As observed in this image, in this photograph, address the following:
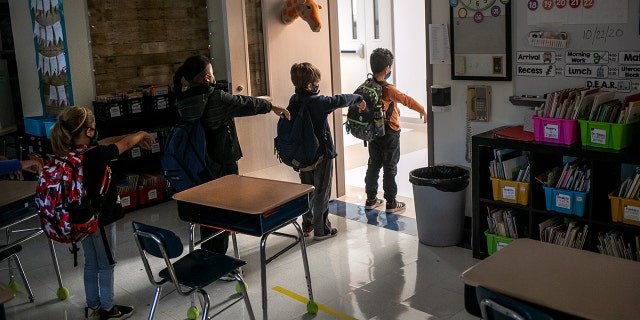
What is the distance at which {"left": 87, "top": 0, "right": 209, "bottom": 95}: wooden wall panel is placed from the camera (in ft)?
21.9

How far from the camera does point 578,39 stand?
443 cm

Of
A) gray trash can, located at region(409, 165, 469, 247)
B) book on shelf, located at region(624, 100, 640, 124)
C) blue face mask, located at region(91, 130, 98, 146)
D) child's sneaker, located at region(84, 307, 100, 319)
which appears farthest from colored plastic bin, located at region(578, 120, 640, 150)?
child's sneaker, located at region(84, 307, 100, 319)

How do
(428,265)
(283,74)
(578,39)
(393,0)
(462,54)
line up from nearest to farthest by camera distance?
(578,39)
(428,265)
(462,54)
(283,74)
(393,0)

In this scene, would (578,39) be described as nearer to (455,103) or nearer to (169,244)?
(455,103)

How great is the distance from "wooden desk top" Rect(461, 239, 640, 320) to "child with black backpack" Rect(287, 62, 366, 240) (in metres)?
2.41

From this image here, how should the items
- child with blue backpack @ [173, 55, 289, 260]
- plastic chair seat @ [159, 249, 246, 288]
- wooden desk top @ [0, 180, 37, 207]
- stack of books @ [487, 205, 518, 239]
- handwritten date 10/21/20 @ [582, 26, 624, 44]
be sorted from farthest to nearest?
stack of books @ [487, 205, 518, 239], child with blue backpack @ [173, 55, 289, 260], handwritten date 10/21/20 @ [582, 26, 624, 44], wooden desk top @ [0, 180, 37, 207], plastic chair seat @ [159, 249, 246, 288]

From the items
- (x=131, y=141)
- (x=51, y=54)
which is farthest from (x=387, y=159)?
(x=51, y=54)

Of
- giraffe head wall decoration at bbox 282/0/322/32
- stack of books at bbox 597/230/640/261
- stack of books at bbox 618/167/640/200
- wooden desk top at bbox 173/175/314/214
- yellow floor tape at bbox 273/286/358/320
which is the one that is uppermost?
giraffe head wall decoration at bbox 282/0/322/32

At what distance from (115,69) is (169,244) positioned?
12.9 ft

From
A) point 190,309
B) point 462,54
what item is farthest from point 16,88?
point 462,54

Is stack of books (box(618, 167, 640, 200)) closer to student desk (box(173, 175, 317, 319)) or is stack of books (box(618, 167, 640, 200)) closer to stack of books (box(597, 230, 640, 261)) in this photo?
stack of books (box(597, 230, 640, 261))

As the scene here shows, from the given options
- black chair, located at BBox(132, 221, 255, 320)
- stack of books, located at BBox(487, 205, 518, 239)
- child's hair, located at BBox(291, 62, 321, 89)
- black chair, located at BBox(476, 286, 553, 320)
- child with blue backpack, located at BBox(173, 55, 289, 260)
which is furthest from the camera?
child's hair, located at BBox(291, 62, 321, 89)

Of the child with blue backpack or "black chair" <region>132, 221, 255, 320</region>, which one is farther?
the child with blue backpack

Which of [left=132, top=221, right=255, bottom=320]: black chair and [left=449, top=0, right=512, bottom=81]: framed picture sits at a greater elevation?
[left=449, top=0, right=512, bottom=81]: framed picture
